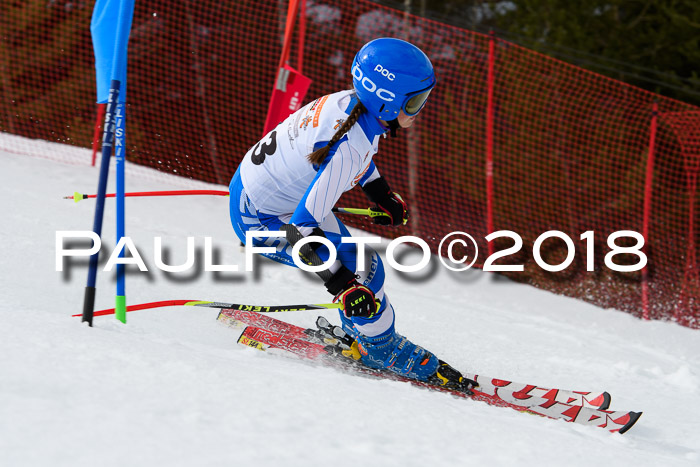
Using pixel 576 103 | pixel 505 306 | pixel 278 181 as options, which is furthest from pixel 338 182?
pixel 576 103

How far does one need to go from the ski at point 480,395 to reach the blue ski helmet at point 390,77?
1.28m

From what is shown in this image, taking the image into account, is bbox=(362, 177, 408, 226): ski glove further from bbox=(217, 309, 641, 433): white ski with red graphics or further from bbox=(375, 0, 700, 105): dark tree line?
bbox=(375, 0, 700, 105): dark tree line

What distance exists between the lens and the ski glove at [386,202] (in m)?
3.55

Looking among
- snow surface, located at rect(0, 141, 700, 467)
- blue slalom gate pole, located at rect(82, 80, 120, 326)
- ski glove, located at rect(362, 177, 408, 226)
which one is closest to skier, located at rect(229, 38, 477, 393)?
ski glove, located at rect(362, 177, 408, 226)

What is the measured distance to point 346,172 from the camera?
2.79 metres

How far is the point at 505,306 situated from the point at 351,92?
3.23 metres

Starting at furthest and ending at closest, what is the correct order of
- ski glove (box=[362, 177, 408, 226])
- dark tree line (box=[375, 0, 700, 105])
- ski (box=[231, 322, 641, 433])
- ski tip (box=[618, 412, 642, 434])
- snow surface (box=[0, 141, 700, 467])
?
dark tree line (box=[375, 0, 700, 105]) < ski glove (box=[362, 177, 408, 226]) < ski (box=[231, 322, 641, 433]) < ski tip (box=[618, 412, 642, 434]) < snow surface (box=[0, 141, 700, 467])

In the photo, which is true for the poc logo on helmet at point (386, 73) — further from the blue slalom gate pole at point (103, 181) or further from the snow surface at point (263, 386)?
the snow surface at point (263, 386)

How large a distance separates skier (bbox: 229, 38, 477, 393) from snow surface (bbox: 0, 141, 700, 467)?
493 mm

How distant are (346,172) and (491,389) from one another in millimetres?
1426

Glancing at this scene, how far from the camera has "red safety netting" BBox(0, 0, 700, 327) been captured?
1000 centimetres

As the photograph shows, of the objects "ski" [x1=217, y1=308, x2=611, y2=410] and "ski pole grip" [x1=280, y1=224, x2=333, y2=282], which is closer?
"ski pole grip" [x1=280, y1=224, x2=333, y2=282]

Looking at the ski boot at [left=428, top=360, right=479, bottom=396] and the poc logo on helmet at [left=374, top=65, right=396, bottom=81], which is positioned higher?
the poc logo on helmet at [left=374, top=65, right=396, bottom=81]

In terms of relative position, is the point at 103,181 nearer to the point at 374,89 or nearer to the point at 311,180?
the point at 311,180
